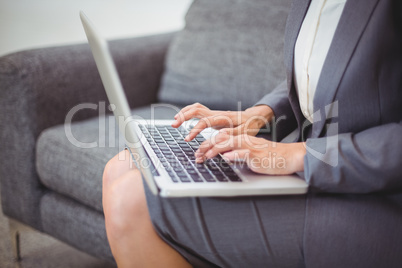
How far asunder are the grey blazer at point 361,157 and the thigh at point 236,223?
1.1 inches

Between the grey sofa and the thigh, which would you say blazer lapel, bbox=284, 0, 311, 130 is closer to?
the thigh

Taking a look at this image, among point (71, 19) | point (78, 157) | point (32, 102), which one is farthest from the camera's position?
point (71, 19)

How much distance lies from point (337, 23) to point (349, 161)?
0.78 ft

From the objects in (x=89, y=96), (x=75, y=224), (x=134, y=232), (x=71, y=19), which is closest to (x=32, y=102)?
(x=89, y=96)

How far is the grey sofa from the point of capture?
116cm

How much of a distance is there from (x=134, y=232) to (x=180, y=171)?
13cm

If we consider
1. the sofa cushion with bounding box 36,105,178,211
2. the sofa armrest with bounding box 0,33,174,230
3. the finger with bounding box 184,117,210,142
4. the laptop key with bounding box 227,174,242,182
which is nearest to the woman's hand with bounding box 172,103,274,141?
the finger with bounding box 184,117,210,142

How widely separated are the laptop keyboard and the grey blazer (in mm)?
134

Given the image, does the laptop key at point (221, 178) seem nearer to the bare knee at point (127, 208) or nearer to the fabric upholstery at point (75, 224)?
the bare knee at point (127, 208)

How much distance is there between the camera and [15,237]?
51.9 inches

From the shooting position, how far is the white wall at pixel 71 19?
1.91 m

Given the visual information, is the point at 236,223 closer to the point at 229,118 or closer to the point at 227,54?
the point at 229,118

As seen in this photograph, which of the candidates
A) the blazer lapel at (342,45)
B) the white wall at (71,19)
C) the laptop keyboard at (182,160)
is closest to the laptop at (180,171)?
the laptop keyboard at (182,160)

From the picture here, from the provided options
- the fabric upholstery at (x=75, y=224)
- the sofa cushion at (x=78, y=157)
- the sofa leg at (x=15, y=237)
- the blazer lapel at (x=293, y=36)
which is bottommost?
the sofa leg at (x=15, y=237)
